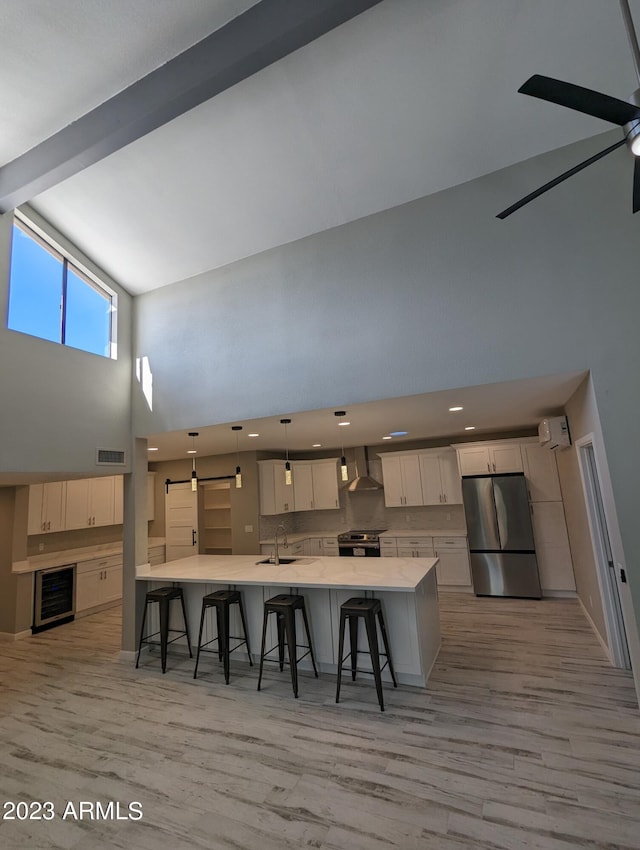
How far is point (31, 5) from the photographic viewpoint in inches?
94.3

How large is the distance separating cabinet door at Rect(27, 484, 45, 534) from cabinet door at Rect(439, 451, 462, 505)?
604cm

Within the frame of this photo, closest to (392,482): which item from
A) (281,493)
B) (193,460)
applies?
(281,493)

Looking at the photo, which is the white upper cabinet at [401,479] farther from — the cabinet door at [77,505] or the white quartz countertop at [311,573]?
the cabinet door at [77,505]

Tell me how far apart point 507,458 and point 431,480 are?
49.1 inches

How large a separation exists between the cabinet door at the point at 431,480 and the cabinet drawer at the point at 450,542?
59 centimetres

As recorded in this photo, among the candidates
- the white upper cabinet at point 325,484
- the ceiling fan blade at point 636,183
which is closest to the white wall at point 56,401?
the white upper cabinet at point 325,484

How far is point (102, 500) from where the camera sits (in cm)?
675

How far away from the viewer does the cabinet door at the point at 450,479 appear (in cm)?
657

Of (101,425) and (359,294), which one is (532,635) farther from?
(101,425)

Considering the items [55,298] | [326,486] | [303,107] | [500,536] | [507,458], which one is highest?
[303,107]

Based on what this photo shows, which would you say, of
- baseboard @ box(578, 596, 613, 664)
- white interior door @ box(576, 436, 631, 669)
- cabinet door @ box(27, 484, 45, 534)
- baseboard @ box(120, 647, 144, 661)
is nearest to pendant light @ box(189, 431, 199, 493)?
baseboard @ box(120, 647, 144, 661)

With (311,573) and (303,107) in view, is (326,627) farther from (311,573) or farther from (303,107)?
(303,107)

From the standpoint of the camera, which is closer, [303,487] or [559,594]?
[559,594]

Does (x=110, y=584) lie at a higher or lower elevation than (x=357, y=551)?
lower
